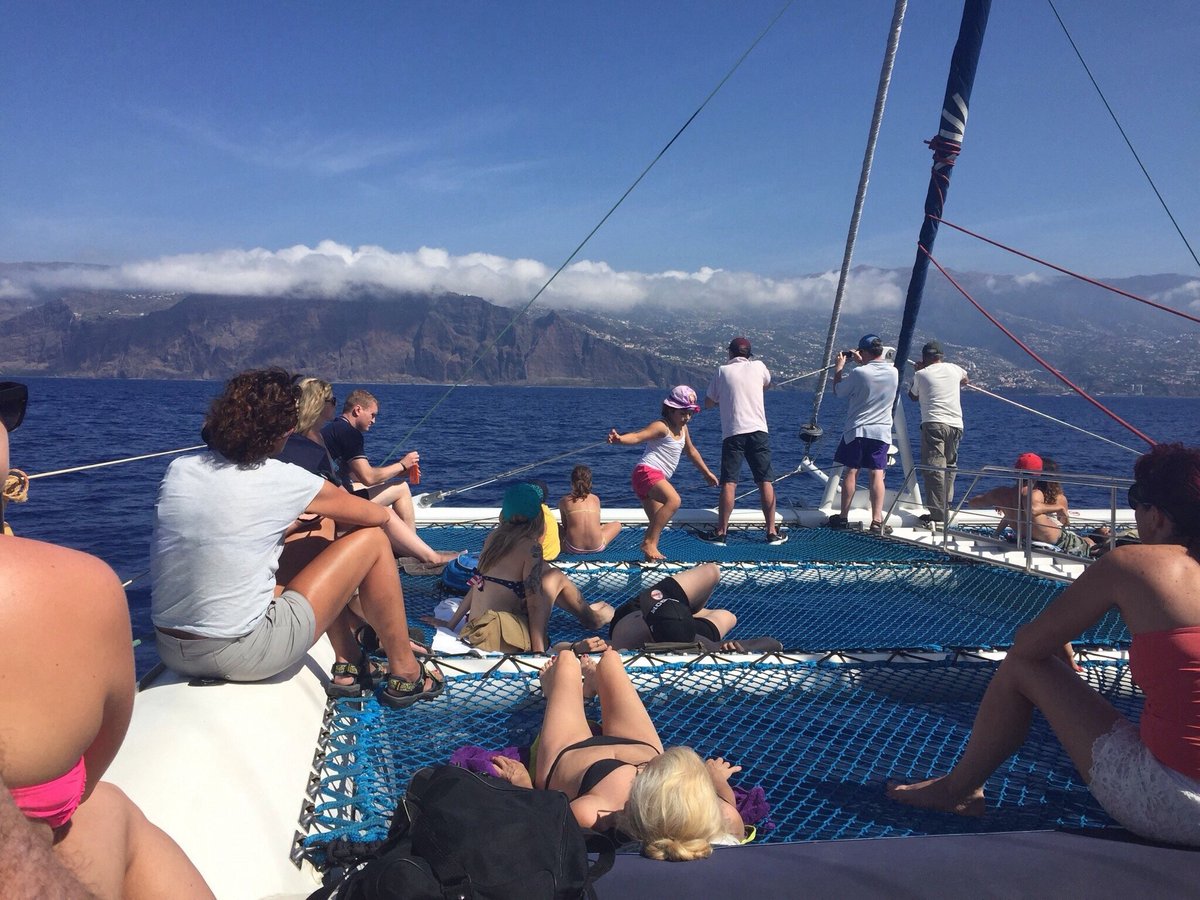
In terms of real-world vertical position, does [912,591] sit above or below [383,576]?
below

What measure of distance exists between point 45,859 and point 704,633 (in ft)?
13.1

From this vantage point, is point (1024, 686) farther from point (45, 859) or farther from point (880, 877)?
point (45, 859)

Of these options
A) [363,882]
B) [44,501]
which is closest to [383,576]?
[363,882]

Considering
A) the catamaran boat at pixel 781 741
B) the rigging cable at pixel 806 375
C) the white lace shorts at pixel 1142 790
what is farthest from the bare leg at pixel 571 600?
the rigging cable at pixel 806 375

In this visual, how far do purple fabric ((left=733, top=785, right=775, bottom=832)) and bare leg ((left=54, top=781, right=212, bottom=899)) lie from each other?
1.86m

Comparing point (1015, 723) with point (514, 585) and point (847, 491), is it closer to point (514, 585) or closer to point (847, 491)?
point (514, 585)

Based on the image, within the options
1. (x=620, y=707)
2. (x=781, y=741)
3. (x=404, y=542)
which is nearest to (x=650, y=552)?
(x=404, y=542)

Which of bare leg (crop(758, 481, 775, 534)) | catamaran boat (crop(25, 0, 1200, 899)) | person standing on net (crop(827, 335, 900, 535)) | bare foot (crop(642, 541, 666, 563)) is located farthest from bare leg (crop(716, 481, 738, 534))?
person standing on net (crop(827, 335, 900, 535))

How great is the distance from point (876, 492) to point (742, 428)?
1606mm

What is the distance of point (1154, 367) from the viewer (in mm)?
170250

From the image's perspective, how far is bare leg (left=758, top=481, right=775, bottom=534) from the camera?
7.81 m

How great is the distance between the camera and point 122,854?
1560 millimetres

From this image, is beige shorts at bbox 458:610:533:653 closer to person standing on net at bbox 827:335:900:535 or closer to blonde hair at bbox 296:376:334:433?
blonde hair at bbox 296:376:334:433

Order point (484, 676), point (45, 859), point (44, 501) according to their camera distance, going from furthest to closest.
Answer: point (44, 501), point (484, 676), point (45, 859)
